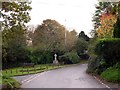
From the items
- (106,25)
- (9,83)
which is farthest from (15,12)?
(106,25)

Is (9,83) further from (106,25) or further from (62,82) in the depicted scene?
(106,25)

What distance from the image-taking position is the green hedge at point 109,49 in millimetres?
28547

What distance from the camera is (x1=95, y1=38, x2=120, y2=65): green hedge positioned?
28.5 metres

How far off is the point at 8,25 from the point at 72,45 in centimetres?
5423

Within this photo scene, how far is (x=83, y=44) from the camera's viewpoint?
7356 cm

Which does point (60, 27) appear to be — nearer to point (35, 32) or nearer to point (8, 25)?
point (35, 32)

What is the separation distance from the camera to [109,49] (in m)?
28.8

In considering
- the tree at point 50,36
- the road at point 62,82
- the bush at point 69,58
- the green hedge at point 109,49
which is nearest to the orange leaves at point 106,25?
the green hedge at point 109,49

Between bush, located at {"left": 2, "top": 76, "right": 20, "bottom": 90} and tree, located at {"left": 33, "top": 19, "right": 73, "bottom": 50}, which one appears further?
tree, located at {"left": 33, "top": 19, "right": 73, "bottom": 50}

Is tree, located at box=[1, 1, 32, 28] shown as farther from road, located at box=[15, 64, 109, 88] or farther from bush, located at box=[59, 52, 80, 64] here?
bush, located at box=[59, 52, 80, 64]

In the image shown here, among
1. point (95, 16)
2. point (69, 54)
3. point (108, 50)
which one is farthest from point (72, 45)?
point (108, 50)

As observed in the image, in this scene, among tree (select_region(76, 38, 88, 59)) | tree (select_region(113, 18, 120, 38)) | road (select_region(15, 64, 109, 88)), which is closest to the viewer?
road (select_region(15, 64, 109, 88))

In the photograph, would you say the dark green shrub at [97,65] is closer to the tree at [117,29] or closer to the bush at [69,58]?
the tree at [117,29]

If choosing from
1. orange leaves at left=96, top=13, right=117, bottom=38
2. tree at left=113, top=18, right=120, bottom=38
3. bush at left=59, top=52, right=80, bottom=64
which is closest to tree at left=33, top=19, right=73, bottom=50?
bush at left=59, top=52, right=80, bottom=64
